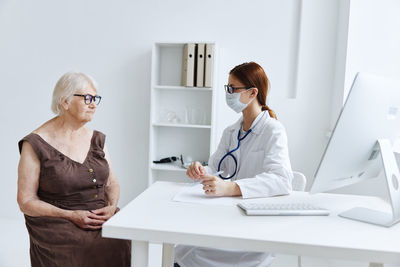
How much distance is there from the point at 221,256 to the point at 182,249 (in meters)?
0.20

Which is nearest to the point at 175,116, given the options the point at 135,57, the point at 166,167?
Result: the point at 166,167

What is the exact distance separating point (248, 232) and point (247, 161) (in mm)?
739

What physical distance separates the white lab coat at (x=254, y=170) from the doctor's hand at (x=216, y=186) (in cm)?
4

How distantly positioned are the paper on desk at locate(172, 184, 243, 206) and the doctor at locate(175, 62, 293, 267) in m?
0.03

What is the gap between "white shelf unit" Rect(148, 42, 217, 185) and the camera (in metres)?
3.46

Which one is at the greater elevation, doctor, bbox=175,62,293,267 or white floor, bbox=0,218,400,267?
doctor, bbox=175,62,293,267

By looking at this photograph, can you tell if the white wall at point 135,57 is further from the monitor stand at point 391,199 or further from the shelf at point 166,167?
the monitor stand at point 391,199

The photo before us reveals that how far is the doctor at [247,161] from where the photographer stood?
1489mm

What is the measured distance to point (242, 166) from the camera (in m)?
1.83

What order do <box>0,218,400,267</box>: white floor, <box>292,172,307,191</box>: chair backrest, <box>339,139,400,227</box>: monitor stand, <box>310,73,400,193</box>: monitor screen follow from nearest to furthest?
1. <box>310,73,400,193</box>: monitor screen
2. <box>339,139,400,227</box>: monitor stand
3. <box>292,172,307,191</box>: chair backrest
4. <box>0,218,400,267</box>: white floor

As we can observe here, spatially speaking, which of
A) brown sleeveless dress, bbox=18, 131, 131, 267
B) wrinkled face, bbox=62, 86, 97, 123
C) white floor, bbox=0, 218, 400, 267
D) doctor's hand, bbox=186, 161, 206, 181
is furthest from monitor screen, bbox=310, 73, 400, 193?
white floor, bbox=0, 218, 400, 267

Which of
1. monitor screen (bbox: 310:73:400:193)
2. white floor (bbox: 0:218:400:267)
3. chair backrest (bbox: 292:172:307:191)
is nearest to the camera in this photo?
monitor screen (bbox: 310:73:400:193)

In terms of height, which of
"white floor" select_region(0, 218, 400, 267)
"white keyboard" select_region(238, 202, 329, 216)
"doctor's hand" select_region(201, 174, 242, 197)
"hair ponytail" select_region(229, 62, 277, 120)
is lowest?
"white floor" select_region(0, 218, 400, 267)

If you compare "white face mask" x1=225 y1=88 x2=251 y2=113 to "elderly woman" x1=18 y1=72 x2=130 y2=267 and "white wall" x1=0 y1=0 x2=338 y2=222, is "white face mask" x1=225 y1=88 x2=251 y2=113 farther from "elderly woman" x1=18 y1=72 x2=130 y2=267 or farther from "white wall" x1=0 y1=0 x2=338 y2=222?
"white wall" x1=0 y1=0 x2=338 y2=222
